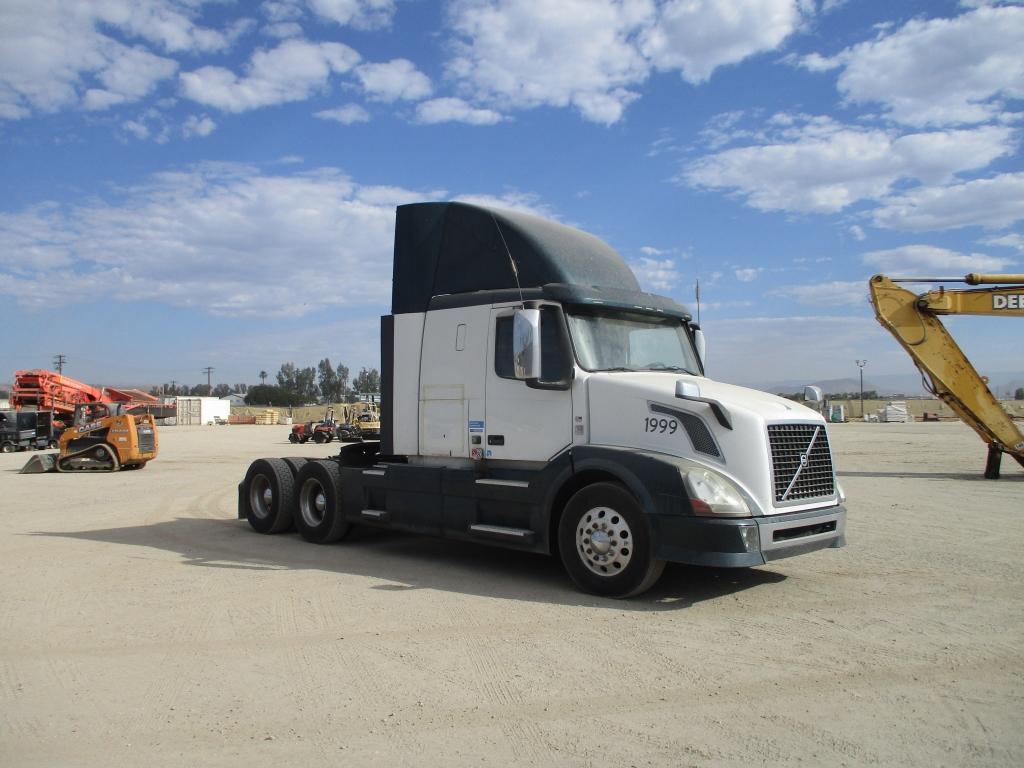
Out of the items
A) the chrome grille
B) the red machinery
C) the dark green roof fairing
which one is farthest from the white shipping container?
the chrome grille

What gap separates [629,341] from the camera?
7695 mm

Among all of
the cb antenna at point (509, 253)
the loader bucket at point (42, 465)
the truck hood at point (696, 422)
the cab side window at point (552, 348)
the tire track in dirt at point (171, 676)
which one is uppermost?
the cb antenna at point (509, 253)

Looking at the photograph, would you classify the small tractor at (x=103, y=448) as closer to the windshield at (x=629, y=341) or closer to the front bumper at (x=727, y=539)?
the windshield at (x=629, y=341)

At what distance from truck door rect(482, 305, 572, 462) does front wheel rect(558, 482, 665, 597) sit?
0.67 m

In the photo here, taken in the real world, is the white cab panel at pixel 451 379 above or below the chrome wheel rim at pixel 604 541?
above

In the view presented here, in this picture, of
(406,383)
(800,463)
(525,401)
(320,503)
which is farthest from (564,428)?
(320,503)

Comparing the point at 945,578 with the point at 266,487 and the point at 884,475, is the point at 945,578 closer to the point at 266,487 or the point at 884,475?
the point at 266,487

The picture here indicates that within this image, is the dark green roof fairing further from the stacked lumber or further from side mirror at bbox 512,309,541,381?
the stacked lumber

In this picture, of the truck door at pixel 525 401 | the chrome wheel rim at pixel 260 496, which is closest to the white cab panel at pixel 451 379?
the truck door at pixel 525 401

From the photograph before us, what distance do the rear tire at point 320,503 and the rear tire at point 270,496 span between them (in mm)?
158

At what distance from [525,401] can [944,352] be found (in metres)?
14.5

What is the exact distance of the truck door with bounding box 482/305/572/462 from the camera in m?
7.25

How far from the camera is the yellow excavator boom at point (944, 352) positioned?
17859 millimetres

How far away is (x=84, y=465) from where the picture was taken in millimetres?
22688
